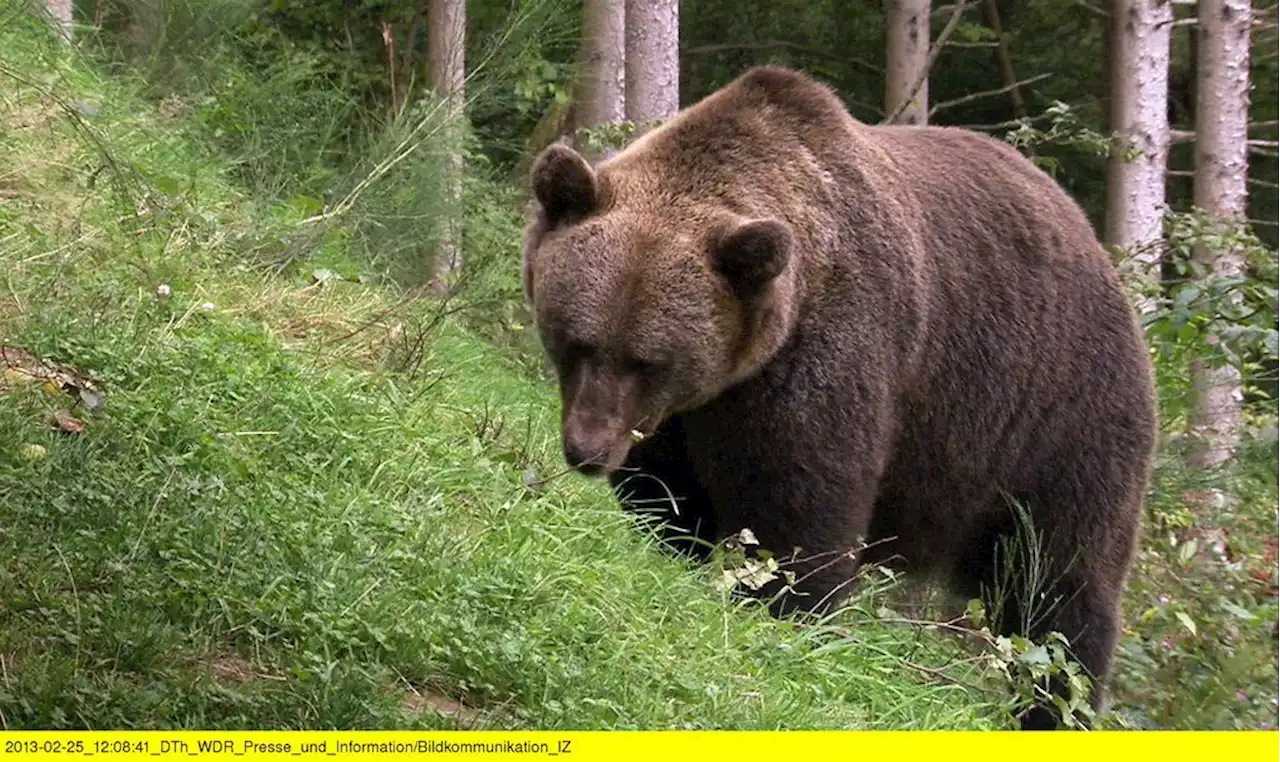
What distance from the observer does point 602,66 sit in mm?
8312

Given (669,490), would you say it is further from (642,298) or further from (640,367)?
(642,298)

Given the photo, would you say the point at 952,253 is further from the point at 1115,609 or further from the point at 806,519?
the point at 1115,609

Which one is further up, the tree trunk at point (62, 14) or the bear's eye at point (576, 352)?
the tree trunk at point (62, 14)

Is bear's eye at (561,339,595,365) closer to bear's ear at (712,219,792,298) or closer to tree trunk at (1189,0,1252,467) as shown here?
bear's ear at (712,219,792,298)

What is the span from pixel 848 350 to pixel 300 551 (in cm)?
187

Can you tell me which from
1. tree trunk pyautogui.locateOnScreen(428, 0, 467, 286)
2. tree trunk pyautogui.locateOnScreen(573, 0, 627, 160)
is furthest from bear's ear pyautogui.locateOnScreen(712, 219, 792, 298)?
tree trunk pyautogui.locateOnScreen(573, 0, 627, 160)

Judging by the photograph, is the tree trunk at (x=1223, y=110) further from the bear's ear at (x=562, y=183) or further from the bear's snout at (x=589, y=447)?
the bear's snout at (x=589, y=447)

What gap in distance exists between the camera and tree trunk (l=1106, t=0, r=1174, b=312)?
1048 cm

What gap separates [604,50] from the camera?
8258 millimetres

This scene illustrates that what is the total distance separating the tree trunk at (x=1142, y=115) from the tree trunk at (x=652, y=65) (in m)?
3.84

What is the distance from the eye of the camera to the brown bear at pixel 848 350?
14.7ft

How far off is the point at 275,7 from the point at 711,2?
16.9ft

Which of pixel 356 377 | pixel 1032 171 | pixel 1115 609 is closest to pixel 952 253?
pixel 1032 171
